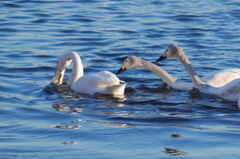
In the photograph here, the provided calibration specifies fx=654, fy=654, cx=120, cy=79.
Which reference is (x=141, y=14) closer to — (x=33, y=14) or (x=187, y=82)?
(x=33, y=14)

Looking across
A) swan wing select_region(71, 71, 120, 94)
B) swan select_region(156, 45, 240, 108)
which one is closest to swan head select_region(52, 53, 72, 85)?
swan wing select_region(71, 71, 120, 94)

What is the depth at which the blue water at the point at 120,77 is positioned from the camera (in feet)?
23.9

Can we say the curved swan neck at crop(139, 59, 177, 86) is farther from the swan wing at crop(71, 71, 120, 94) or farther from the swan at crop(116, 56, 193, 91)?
the swan wing at crop(71, 71, 120, 94)

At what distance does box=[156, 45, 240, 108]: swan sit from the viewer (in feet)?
32.7

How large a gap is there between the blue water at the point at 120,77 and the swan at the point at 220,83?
6.6 inches

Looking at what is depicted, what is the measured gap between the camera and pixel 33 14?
731 inches

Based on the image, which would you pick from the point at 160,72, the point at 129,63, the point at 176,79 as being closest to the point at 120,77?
the point at 129,63

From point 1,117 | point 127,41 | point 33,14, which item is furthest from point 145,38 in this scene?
point 1,117

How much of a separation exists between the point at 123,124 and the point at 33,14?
10.9m

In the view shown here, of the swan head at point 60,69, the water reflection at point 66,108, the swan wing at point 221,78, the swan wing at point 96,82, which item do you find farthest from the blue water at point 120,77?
the swan wing at point 221,78

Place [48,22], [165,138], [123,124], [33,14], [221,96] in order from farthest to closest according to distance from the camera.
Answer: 1. [33,14]
2. [48,22]
3. [221,96]
4. [123,124]
5. [165,138]

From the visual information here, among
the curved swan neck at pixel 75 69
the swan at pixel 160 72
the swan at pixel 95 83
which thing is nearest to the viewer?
→ the swan at pixel 95 83

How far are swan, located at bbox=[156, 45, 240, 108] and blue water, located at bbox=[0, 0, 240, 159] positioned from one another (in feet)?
0.55

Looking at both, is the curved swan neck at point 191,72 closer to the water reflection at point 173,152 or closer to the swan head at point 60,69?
the swan head at point 60,69
